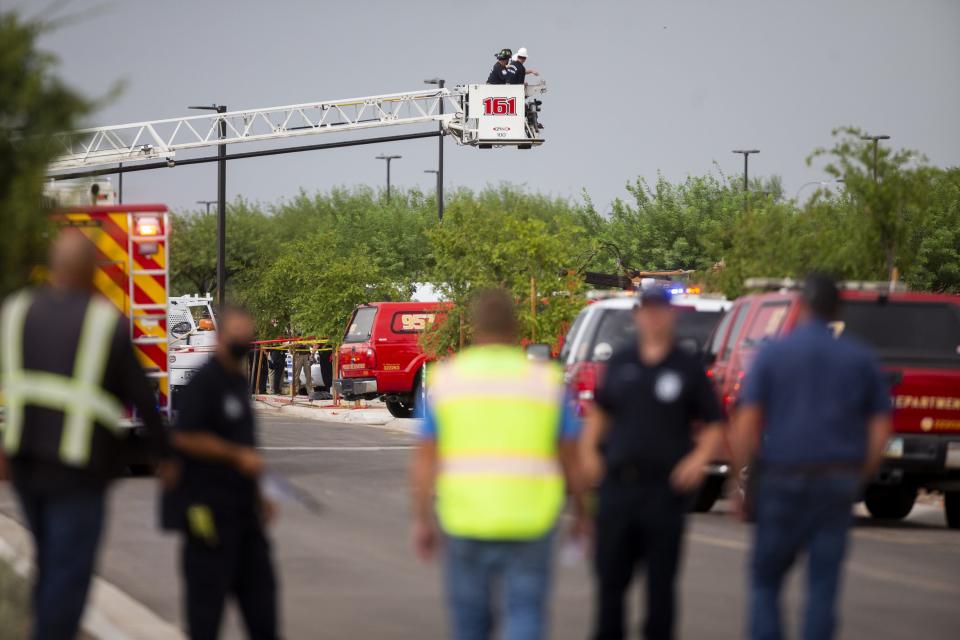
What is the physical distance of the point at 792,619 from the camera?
10047mm

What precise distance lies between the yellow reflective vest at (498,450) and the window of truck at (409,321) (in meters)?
26.3

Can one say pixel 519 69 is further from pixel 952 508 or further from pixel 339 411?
pixel 952 508

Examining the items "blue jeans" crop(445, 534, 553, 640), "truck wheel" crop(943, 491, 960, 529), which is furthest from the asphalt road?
"blue jeans" crop(445, 534, 553, 640)

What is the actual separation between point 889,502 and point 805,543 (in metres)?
9.64

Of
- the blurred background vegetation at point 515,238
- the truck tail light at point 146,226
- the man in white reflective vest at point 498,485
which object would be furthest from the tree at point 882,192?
the man in white reflective vest at point 498,485

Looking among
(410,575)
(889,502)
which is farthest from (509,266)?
(410,575)

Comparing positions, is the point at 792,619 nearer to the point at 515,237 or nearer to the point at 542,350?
the point at 542,350

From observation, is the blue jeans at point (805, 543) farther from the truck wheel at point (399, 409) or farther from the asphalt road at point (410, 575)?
the truck wheel at point (399, 409)

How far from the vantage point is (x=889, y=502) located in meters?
16.9

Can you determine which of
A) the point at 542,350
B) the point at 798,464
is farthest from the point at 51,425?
the point at 542,350

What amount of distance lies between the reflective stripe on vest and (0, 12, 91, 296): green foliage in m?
1.83

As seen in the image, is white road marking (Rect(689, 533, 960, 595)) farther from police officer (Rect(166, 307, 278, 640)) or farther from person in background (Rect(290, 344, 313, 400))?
person in background (Rect(290, 344, 313, 400))

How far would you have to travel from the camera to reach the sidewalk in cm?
3312

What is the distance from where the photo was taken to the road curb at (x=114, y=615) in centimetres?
901
